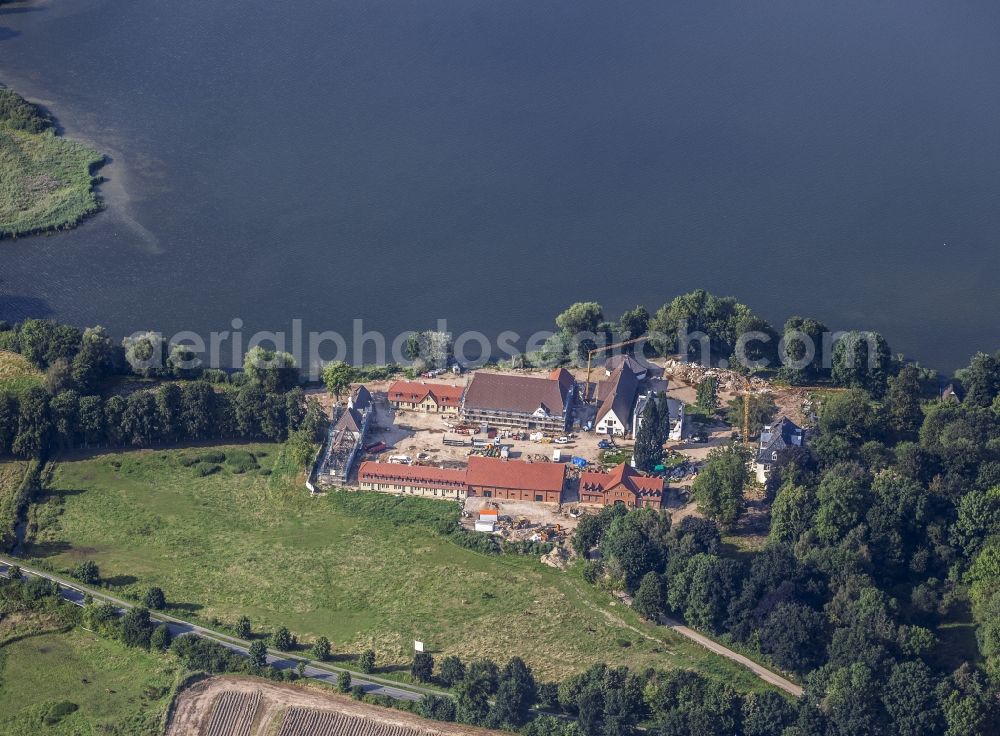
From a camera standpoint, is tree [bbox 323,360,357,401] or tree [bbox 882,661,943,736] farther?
tree [bbox 323,360,357,401]

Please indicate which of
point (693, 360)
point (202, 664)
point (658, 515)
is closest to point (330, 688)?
point (202, 664)

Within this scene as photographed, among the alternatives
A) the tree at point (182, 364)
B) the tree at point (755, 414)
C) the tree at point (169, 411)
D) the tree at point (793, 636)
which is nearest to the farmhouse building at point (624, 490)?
the tree at point (755, 414)

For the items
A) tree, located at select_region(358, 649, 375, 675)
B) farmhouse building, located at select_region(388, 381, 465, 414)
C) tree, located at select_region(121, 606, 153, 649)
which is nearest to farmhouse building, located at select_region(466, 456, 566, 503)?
farmhouse building, located at select_region(388, 381, 465, 414)

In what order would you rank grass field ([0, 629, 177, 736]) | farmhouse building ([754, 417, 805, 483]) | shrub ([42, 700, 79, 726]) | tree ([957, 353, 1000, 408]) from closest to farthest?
1. grass field ([0, 629, 177, 736])
2. shrub ([42, 700, 79, 726])
3. farmhouse building ([754, 417, 805, 483])
4. tree ([957, 353, 1000, 408])

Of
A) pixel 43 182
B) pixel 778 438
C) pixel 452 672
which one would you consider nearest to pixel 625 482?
pixel 778 438

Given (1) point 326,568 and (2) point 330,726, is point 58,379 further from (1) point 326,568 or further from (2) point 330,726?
(2) point 330,726

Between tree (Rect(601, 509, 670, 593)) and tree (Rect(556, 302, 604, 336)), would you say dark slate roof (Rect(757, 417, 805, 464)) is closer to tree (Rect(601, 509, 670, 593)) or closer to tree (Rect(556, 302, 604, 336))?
tree (Rect(601, 509, 670, 593))

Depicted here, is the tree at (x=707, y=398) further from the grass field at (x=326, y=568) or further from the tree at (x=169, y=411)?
the tree at (x=169, y=411)
